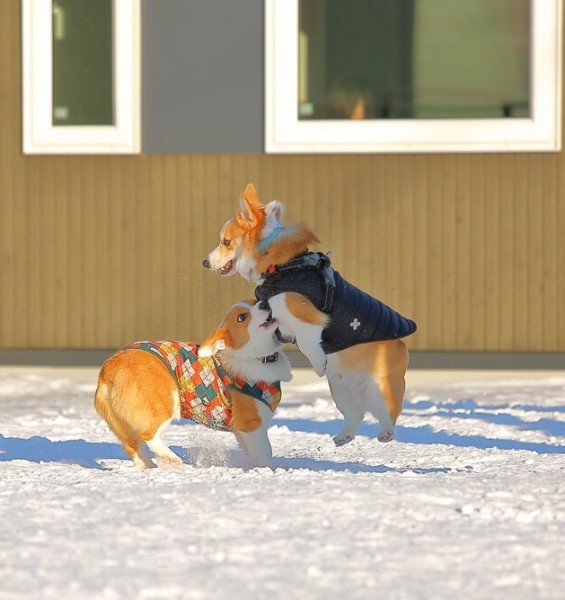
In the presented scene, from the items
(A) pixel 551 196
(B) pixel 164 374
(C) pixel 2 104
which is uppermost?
(C) pixel 2 104

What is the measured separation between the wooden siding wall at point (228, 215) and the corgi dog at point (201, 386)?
405 centimetres

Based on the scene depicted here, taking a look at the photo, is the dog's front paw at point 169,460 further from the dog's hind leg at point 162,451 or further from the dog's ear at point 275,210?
the dog's ear at point 275,210

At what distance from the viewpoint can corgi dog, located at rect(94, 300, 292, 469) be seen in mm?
6539

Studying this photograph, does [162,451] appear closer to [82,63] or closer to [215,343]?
[215,343]

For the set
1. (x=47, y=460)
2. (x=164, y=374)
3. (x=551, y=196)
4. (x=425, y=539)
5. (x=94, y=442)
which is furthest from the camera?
(x=551, y=196)

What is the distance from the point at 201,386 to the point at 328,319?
0.71m

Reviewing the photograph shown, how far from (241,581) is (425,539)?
0.86 m

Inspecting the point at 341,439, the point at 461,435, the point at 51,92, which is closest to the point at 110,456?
the point at 341,439

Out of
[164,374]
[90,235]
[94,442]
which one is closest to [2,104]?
[90,235]

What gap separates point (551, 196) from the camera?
10.7 meters

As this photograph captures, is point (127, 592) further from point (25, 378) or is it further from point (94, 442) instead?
point (25, 378)

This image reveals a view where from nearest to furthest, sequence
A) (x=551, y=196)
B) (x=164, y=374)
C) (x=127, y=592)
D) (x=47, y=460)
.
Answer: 1. (x=127, y=592)
2. (x=164, y=374)
3. (x=47, y=460)
4. (x=551, y=196)

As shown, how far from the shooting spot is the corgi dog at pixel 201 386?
6539 millimetres

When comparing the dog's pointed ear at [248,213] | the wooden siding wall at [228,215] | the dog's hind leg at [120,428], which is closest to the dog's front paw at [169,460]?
the dog's hind leg at [120,428]
